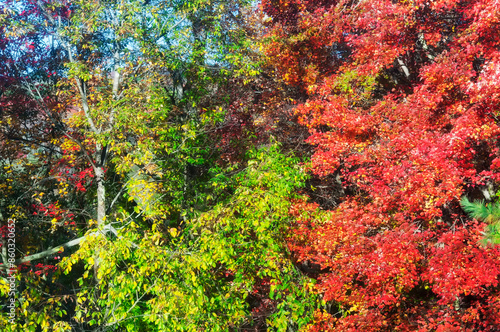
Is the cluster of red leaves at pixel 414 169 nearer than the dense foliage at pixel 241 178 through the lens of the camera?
No

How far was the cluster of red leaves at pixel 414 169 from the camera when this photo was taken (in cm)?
908

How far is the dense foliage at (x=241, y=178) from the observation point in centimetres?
870

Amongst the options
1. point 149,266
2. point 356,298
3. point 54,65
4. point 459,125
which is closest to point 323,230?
point 356,298

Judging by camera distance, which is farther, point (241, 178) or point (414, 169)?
point (241, 178)

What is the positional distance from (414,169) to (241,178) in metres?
4.88

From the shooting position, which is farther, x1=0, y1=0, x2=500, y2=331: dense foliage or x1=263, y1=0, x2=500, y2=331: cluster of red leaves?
x1=263, y1=0, x2=500, y2=331: cluster of red leaves

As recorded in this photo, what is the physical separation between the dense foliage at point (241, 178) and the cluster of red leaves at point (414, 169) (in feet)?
0.21

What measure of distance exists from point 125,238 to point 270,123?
852 centimetres

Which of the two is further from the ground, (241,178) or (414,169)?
(241,178)

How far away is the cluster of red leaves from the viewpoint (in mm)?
9078

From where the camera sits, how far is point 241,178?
11.8m

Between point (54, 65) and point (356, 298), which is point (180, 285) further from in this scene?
point (54, 65)

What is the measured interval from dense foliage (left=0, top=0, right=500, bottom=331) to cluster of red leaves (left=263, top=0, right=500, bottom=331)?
63mm

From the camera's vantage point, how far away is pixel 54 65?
11992mm
